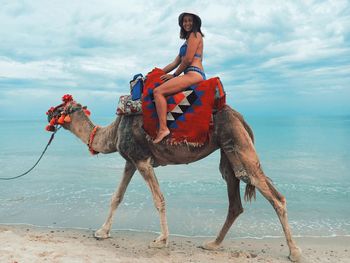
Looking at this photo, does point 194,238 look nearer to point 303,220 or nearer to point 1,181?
point 303,220

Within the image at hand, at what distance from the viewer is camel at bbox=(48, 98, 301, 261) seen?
5.11m

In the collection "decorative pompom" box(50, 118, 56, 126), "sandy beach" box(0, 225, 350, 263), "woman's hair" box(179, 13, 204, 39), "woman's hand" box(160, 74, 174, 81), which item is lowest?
"sandy beach" box(0, 225, 350, 263)

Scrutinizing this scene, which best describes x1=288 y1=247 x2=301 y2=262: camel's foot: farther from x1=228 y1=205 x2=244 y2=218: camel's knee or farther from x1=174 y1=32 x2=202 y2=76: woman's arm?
x1=174 y1=32 x2=202 y2=76: woman's arm

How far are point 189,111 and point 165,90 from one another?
41 centimetres

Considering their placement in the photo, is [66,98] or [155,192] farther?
[66,98]

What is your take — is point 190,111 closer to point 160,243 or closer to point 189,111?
point 189,111

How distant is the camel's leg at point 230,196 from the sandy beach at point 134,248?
15cm

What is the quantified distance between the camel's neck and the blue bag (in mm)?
526

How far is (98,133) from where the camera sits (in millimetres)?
5992

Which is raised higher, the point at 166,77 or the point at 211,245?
the point at 166,77

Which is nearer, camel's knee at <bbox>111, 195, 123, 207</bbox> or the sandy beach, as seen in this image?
the sandy beach

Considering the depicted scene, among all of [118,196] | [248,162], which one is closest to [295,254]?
[248,162]

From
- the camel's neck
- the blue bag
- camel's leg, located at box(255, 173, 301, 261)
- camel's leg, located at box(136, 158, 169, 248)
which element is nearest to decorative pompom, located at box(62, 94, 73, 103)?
the camel's neck

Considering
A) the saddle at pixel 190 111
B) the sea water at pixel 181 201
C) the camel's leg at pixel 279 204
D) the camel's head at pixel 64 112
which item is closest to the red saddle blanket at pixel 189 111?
the saddle at pixel 190 111
